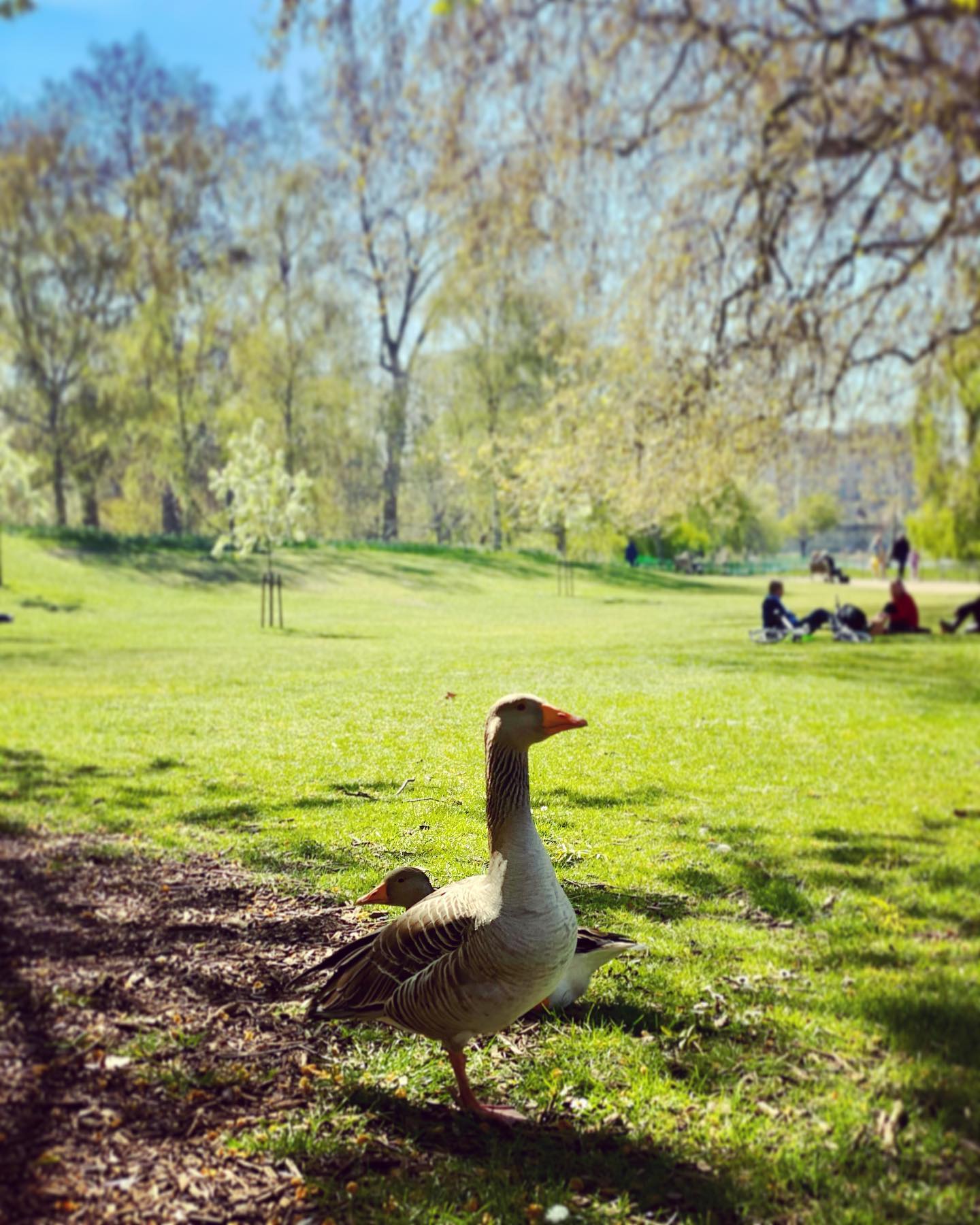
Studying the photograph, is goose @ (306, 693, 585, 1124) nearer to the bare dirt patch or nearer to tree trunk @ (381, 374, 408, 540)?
the bare dirt patch

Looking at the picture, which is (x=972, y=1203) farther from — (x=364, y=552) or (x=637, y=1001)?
(x=364, y=552)

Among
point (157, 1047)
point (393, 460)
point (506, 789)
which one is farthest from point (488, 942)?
point (393, 460)

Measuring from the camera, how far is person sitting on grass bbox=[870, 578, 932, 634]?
16.2 m

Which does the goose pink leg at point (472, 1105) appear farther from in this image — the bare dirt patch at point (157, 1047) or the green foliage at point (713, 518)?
the green foliage at point (713, 518)

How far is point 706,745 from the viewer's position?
3.15 meters

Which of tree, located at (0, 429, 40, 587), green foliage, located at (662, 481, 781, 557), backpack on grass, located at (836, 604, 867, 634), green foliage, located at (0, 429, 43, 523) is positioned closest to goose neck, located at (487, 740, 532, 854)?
green foliage, located at (662, 481, 781, 557)

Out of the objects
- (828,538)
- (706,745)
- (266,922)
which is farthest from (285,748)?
(828,538)

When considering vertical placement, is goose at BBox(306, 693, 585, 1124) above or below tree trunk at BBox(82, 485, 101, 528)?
below

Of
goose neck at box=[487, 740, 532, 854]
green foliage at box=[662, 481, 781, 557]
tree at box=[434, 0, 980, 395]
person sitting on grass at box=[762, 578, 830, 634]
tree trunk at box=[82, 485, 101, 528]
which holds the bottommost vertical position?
person sitting on grass at box=[762, 578, 830, 634]

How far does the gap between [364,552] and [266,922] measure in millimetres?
7484

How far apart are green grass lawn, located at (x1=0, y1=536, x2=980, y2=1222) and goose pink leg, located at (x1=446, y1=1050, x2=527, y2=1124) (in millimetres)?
47

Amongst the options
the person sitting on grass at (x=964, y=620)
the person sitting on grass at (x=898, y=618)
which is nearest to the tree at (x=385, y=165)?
the person sitting on grass at (x=898, y=618)

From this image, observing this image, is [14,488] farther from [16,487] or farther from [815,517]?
[815,517]

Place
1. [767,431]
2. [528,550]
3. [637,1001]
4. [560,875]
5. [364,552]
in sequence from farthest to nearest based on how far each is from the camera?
[767,431] → [364,552] → [528,550] → [637,1001] → [560,875]
